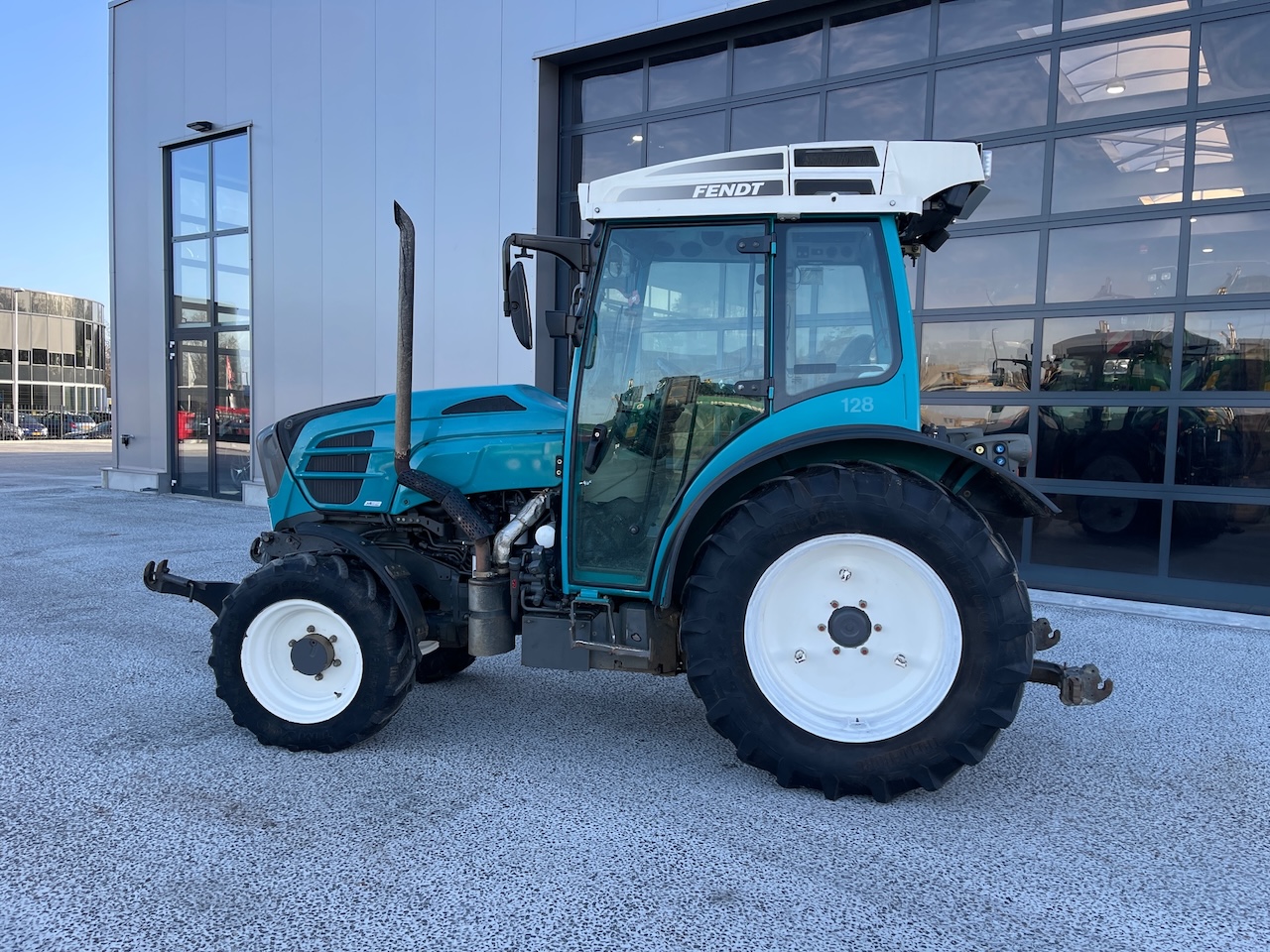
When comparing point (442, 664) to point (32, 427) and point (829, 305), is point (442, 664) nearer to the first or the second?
point (829, 305)

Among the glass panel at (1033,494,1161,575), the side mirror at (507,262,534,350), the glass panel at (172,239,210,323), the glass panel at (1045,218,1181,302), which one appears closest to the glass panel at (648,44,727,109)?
the glass panel at (1045,218,1181,302)

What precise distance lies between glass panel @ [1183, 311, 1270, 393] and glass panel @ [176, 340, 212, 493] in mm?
11592

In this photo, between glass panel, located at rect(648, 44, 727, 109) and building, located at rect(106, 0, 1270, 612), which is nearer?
building, located at rect(106, 0, 1270, 612)

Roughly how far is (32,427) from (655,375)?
3804cm

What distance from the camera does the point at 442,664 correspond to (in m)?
4.12

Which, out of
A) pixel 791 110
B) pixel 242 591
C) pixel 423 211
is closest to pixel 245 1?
pixel 423 211

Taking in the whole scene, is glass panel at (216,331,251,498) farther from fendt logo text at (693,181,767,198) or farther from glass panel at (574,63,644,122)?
fendt logo text at (693,181,767,198)

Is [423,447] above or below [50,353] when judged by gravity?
below

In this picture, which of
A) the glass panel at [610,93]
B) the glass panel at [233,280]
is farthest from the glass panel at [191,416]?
the glass panel at [610,93]

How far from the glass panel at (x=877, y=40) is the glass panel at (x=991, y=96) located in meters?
0.38

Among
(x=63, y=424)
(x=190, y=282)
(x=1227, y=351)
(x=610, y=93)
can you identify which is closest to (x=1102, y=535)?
(x=1227, y=351)

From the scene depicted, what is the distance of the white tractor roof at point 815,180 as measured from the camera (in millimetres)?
2922

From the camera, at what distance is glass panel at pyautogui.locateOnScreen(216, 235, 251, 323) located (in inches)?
448

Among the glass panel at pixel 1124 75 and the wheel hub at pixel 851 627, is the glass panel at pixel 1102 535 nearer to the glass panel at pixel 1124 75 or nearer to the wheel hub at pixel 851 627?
the glass panel at pixel 1124 75
